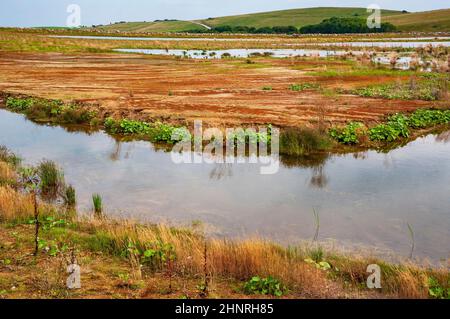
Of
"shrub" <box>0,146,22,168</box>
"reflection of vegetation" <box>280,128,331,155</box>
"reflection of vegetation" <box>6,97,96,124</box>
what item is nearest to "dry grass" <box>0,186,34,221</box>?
"shrub" <box>0,146,22,168</box>

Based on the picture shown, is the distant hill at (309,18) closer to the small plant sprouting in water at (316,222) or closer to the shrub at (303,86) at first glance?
the shrub at (303,86)

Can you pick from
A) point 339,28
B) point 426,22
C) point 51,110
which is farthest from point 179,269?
point 426,22

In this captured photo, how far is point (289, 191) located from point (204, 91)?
13.8m

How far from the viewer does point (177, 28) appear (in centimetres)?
18862

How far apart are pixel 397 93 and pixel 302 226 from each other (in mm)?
15528

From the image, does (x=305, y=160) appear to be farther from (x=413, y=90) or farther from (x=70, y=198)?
(x=413, y=90)

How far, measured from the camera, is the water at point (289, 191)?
8.69 meters

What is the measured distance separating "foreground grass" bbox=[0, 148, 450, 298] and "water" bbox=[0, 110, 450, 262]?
132 cm

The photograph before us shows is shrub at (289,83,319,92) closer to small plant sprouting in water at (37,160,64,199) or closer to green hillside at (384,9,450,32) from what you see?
small plant sprouting in water at (37,160,64,199)

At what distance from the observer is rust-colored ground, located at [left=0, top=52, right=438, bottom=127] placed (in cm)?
1788

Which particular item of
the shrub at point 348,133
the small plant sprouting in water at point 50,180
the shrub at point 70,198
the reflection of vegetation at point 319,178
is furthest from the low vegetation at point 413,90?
the shrub at point 70,198
